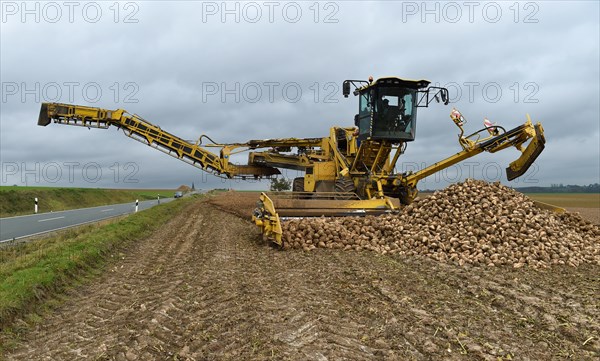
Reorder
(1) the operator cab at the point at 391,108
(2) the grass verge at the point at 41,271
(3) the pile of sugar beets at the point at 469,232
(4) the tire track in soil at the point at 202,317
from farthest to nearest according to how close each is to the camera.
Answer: (1) the operator cab at the point at 391,108, (3) the pile of sugar beets at the point at 469,232, (2) the grass verge at the point at 41,271, (4) the tire track in soil at the point at 202,317

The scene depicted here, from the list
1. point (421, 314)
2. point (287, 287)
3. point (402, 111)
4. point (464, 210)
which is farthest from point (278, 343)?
point (402, 111)

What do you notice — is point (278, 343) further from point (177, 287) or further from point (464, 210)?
point (464, 210)

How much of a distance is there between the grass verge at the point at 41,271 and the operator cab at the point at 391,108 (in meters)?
7.86

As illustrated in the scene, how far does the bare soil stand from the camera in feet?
14.5

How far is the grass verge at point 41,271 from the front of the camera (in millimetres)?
5758

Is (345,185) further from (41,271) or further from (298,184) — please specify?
(41,271)

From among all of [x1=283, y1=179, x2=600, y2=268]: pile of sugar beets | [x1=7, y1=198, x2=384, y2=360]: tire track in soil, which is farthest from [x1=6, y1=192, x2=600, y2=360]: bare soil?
[x1=283, y1=179, x2=600, y2=268]: pile of sugar beets

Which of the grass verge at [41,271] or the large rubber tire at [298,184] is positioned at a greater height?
the large rubber tire at [298,184]

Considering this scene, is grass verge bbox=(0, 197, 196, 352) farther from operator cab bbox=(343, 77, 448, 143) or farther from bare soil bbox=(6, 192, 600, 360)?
operator cab bbox=(343, 77, 448, 143)

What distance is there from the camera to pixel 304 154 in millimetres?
18641

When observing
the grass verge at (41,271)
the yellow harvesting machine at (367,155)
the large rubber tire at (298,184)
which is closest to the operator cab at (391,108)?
the yellow harvesting machine at (367,155)

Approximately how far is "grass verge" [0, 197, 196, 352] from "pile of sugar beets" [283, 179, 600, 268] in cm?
432

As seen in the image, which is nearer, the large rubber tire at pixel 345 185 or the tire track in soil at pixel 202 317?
the tire track in soil at pixel 202 317

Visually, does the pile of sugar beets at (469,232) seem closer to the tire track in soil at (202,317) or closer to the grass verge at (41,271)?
the tire track in soil at (202,317)
